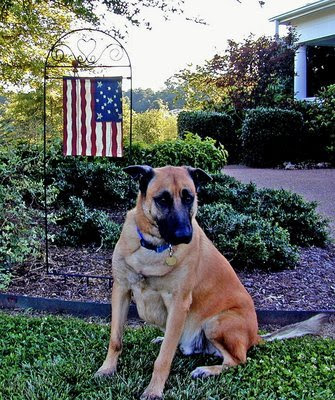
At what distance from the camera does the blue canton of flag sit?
5066 millimetres

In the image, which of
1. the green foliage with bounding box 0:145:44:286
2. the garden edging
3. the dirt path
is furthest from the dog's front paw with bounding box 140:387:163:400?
the dirt path

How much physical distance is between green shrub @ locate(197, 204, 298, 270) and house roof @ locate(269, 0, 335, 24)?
1295cm

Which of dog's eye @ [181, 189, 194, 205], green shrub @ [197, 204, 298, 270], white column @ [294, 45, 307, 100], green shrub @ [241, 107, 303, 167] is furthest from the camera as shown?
white column @ [294, 45, 307, 100]

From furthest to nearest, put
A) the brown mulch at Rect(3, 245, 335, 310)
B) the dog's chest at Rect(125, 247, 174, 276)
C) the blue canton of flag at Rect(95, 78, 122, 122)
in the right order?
1. the blue canton of flag at Rect(95, 78, 122, 122)
2. the brown mulch at Rect(3, 245, 335, 310)
3. the dog's chest at Rect(125, 247, 174, 276)

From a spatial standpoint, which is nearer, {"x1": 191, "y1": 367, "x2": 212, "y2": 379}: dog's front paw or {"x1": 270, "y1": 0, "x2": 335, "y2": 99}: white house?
{"x1": 191, "y1": 367, "x2": 212, "y2": 379}: dog's front paw

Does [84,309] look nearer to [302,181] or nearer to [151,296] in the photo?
[151,296]

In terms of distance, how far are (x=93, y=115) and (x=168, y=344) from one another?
8.92ft

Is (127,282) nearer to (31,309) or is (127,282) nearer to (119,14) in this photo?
(31,309)

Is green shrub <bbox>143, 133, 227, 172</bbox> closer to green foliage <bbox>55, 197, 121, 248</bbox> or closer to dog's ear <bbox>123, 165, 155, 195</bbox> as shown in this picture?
green foliage <bbox>55, 197, 121, 248</bbox>

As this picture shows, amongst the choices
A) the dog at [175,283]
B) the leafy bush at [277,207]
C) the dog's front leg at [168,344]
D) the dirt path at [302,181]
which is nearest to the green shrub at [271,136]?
the dirt path at [302,181]

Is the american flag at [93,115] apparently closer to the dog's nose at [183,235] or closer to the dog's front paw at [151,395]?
the dog's nose at [183,235]

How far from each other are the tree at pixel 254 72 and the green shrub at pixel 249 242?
1127 cm

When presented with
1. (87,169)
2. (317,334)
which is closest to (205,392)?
(317,334)

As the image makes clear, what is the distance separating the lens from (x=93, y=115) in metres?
5.15
